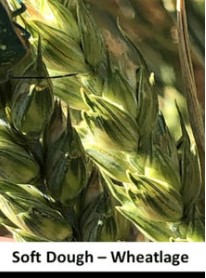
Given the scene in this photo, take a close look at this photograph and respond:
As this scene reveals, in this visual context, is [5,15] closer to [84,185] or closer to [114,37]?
[114,37]

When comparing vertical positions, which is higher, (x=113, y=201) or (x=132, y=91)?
(x=132, y=91)

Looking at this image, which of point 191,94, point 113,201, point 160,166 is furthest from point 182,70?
point 113,201

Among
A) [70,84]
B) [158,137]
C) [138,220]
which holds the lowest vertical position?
[138,220]

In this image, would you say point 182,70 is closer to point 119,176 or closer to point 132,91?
point 132,91

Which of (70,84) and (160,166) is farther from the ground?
(70,84)

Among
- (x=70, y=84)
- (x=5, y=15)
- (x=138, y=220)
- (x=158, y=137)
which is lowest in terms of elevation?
(x=138, y=220)

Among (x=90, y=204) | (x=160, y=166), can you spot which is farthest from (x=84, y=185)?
(x=160, y=166)
